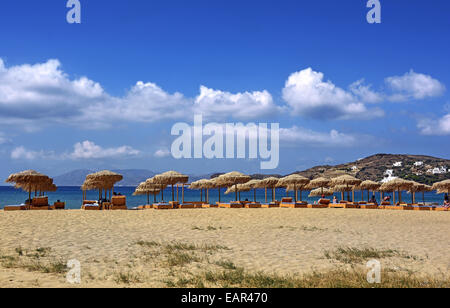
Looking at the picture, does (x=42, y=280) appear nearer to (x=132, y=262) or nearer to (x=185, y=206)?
(x=132, y=262)

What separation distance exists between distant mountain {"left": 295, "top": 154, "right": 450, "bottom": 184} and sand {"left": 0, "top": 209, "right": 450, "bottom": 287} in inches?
3031

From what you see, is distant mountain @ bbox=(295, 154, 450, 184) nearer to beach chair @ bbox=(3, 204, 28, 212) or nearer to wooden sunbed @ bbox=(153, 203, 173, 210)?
wooden sunbed @ bbox=(153, 203, 173, 210)

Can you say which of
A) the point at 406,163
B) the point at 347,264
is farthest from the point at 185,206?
the point at 406,163

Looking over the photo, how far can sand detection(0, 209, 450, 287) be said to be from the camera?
5918 mm

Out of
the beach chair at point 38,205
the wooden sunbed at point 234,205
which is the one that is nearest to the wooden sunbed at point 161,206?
the wooden sunbed at point 234,205

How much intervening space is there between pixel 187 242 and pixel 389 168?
10248 cm

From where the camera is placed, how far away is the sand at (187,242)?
5.92 m

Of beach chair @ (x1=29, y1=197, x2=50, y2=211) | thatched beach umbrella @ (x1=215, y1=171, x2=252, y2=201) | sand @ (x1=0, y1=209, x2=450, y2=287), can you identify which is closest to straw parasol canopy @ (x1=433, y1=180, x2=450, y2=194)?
thatched beach umbrella @ (x1=215, y1=171, x2=252, y2=201)

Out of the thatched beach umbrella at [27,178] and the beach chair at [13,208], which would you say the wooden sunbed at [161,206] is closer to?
the thatched beach umbrella at [27,178]

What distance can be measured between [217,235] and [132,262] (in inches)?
145

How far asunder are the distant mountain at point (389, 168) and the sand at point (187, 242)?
253 ft

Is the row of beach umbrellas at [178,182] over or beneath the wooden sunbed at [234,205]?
over
